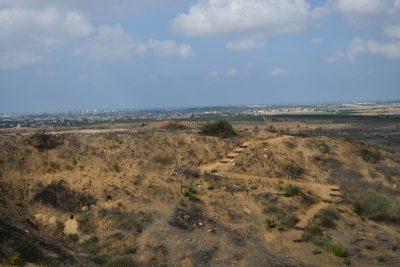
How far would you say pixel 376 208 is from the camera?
102ft

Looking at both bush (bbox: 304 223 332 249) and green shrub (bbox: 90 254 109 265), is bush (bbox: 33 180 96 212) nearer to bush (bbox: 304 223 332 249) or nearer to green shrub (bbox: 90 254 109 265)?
green shrub (bbox: 90 254 109 265)

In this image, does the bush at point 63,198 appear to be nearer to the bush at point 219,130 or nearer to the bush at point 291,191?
the bush at point 291,191

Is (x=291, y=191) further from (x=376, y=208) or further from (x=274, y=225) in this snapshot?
(x=376, y=208)

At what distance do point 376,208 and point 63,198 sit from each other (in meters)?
19.6

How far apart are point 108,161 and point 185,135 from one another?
8.93 metres

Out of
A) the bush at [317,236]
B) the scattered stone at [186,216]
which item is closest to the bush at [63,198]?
the scattered stone at [186,216]

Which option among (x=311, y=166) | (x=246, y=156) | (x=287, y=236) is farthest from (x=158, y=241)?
(x=311, y=166)

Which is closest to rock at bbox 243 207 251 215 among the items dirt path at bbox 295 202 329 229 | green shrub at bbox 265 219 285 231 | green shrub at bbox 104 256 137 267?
green shrub at bbox 265 219 285 231

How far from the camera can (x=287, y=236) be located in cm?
2631

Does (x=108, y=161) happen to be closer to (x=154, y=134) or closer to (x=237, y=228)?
(x=154, y=134)

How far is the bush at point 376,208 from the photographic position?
3055 cm

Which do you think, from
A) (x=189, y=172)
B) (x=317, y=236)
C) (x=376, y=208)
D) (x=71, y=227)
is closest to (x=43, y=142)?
(x=189, y=172)

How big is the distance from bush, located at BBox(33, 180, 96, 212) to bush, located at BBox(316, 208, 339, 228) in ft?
44.5

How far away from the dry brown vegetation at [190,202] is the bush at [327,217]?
0.29ft
